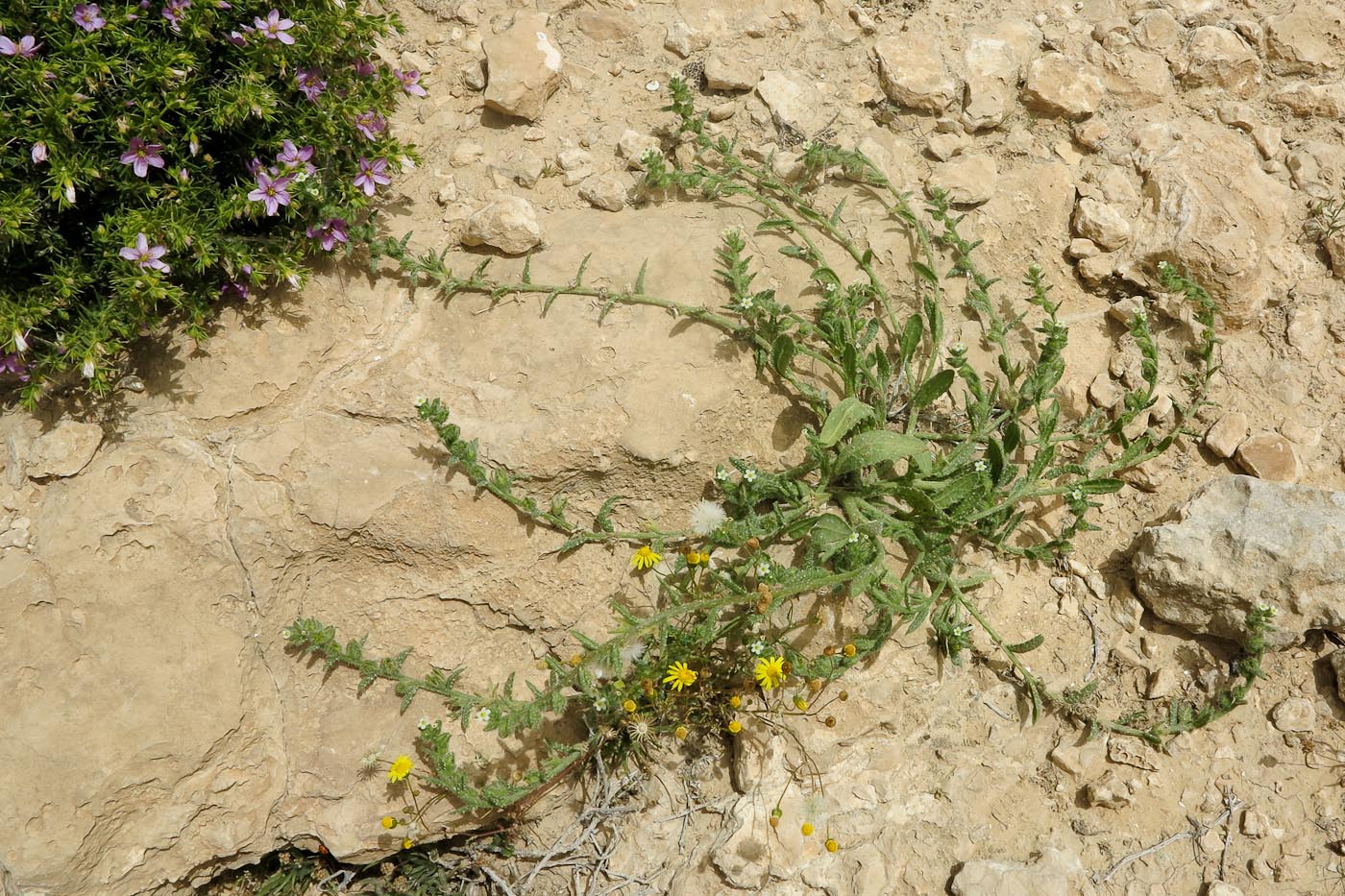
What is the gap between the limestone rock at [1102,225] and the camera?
4.31 meters

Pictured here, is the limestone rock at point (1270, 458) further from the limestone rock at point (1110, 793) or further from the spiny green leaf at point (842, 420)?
the spiny green leaf at point (842, 420)

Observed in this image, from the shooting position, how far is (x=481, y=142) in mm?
4469

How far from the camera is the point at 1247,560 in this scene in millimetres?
3557

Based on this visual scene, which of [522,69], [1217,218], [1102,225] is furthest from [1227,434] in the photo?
[522,69]

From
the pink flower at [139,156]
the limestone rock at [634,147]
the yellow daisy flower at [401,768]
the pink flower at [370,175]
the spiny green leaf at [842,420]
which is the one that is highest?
the pink flower at [139,156]

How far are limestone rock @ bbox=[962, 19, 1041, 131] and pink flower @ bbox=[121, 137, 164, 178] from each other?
11.7 feet

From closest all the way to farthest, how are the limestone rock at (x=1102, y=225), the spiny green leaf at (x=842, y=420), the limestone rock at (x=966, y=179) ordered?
the spiny green leaf at (x=842, y=420), the limestone rock at (x=1102, y=225), the limestone rock at (x=966, y=179)

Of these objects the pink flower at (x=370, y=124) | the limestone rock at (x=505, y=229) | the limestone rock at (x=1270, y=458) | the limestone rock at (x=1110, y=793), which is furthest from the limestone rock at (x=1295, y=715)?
the pink flower at (x=370, y=124)

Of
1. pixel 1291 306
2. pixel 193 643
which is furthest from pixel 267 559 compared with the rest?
pixel 1291 306

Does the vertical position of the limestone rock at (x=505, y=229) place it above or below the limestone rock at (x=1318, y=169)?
below

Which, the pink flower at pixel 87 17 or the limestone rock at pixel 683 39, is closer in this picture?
the pink flower at pixel 87 17

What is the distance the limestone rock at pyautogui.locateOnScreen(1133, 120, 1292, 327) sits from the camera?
415cm

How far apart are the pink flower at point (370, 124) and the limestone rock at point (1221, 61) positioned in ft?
12.6

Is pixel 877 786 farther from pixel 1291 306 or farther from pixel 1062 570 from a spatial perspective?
pixel 1291 306
